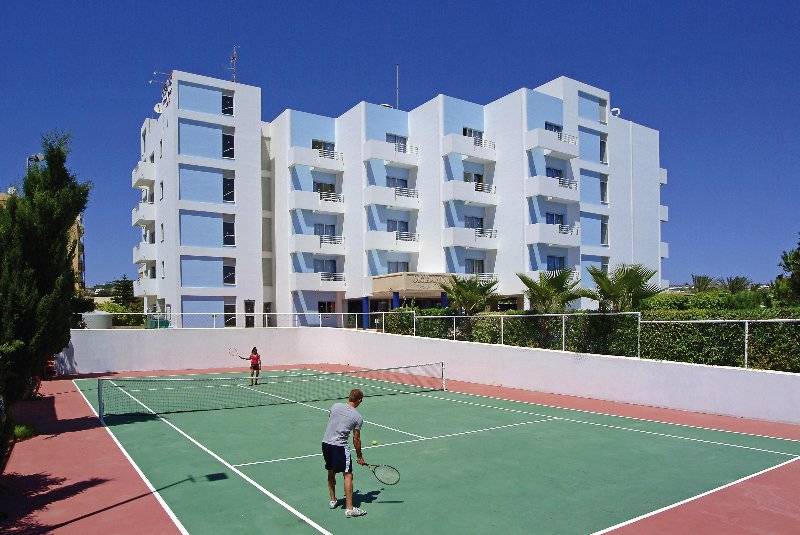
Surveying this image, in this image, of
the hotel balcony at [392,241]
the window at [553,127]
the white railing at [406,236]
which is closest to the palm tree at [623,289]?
the hotel balcony at [392,241]

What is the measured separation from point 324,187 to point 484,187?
488 inches

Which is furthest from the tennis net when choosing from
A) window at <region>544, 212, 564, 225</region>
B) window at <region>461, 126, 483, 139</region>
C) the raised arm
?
window at <region>461, 126, 483, 139</region>

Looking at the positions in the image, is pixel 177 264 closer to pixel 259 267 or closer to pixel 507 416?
pixel 259 267

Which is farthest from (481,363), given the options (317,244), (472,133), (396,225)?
(472,133)

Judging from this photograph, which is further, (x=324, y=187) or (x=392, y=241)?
(x=324, y=187)

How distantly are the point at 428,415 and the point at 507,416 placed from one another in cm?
236

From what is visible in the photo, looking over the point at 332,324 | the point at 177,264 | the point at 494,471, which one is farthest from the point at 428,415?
the point at 177,264

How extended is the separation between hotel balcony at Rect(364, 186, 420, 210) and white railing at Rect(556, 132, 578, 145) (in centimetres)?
1163

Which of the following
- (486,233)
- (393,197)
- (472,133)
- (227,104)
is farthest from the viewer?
(472,133)

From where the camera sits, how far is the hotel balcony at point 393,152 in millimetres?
45906

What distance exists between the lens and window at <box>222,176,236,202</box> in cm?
4591

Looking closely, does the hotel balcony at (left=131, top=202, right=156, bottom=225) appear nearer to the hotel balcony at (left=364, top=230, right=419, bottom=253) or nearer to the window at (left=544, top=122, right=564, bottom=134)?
the hotel balcony at (left=364, top=230, right=419, bottom=253)

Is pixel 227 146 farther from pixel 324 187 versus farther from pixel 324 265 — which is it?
pixel 324 265

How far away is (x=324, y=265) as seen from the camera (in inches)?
1902
